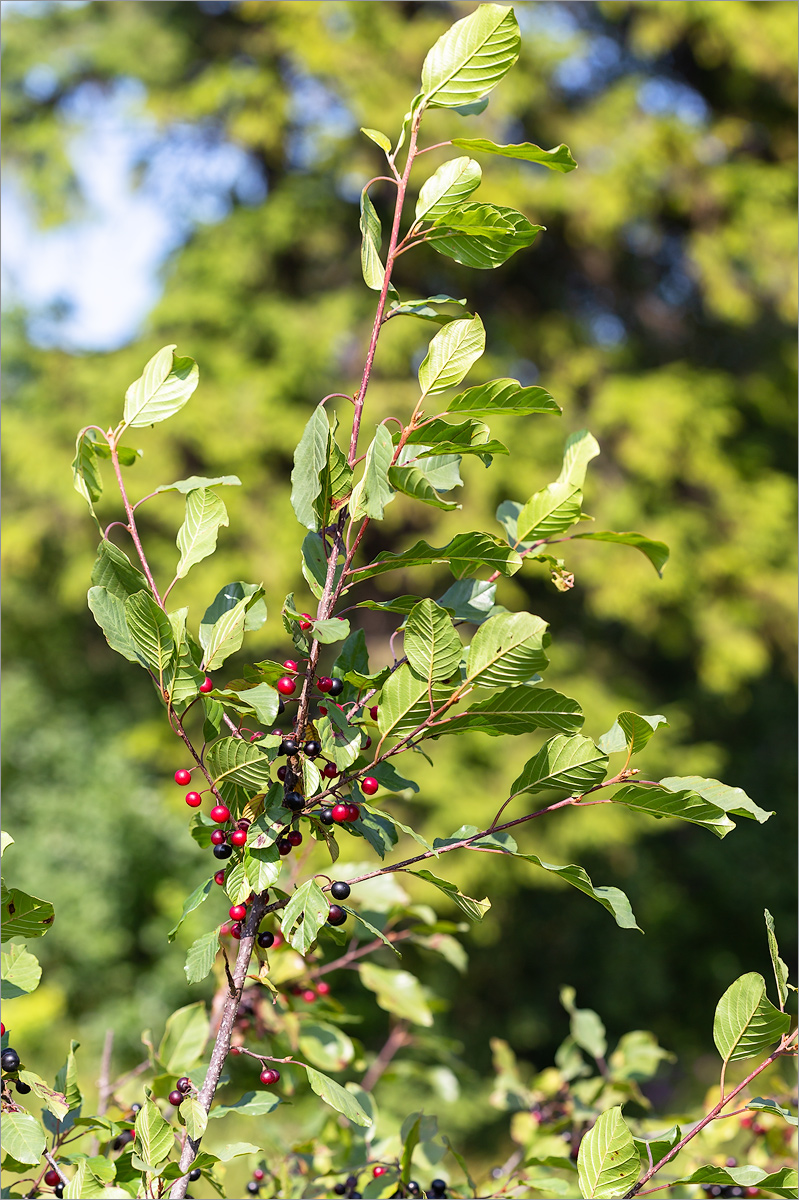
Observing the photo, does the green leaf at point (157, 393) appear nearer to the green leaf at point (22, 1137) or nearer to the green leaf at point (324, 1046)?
the green leaf at point (22, 1137)

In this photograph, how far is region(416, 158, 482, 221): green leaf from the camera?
0.64 m

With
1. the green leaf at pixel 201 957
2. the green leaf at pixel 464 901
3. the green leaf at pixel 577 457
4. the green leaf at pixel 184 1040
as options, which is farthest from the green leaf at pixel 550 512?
the green leaf at pixel 184 1040

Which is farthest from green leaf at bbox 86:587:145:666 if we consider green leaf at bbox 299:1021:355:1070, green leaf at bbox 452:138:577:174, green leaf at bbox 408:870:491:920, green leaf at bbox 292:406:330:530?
green leaf at bbox 299:1021:355:1070

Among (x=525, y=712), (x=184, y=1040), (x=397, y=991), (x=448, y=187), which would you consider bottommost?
(x=397, y=991)

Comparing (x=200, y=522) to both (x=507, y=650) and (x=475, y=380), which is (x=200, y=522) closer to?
(x=507, y=650)

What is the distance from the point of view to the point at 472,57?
620mm

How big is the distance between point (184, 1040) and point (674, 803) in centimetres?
66

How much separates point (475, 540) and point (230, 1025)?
37 centimetres

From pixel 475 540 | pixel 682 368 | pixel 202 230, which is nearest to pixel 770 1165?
pixel 475 540

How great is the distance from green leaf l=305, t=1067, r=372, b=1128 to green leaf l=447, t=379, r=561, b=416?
0.45 m

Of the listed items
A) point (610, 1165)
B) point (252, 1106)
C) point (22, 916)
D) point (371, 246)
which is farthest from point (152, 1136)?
point (371, 246)

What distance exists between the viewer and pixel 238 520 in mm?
4812

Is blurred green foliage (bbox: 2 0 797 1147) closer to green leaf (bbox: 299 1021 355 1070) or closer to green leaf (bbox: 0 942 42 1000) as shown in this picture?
green leaf (bbox: 299 1021 355 1070)

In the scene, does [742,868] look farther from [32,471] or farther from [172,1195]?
[172,1195]
